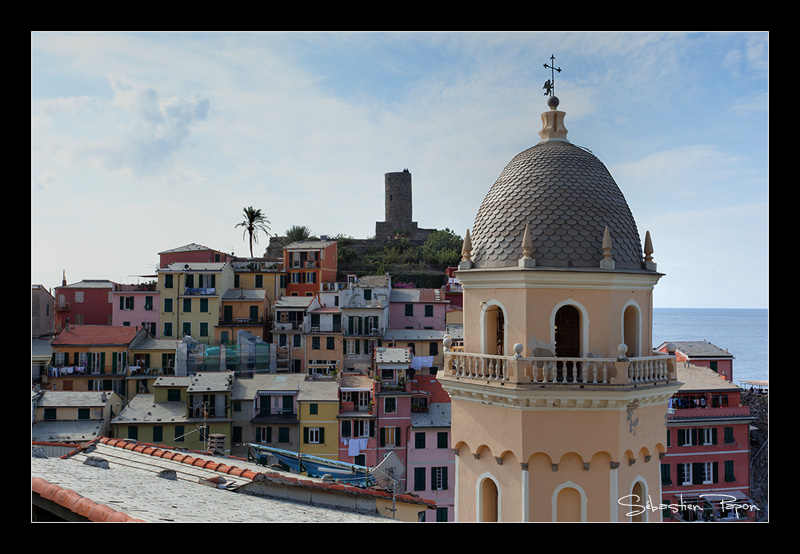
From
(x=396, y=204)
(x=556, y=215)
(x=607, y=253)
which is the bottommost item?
(x=607, y=253)

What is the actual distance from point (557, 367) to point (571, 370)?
32 centimetres

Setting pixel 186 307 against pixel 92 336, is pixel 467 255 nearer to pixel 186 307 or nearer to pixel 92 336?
pixel 92 336

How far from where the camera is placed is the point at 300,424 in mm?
42812

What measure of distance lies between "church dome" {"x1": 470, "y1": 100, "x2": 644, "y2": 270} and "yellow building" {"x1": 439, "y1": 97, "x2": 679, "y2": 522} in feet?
0.09

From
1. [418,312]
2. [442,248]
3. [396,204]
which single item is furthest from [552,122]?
[396,204]

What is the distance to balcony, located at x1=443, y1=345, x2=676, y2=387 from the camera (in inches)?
468

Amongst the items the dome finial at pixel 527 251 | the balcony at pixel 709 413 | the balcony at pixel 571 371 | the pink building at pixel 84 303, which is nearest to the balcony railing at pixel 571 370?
the balcony at pixel 571 371

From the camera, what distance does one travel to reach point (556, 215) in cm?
1293

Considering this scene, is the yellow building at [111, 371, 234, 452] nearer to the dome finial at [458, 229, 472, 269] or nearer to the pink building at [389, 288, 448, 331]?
the pink building at [389, 288, 448, 331]

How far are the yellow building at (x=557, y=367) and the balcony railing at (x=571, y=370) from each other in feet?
0.09

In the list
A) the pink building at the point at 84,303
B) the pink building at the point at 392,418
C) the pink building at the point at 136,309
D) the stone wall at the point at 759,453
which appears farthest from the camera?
the pink building at the point at 84,303

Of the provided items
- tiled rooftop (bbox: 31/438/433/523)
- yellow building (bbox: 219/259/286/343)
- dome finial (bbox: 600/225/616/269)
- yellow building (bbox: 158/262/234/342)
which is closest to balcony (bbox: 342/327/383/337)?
yellow building (bbox: 219/259/286/343)

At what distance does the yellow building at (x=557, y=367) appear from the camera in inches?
474

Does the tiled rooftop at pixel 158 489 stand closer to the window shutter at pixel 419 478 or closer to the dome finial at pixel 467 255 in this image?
the dome finial at pixel 467 255
